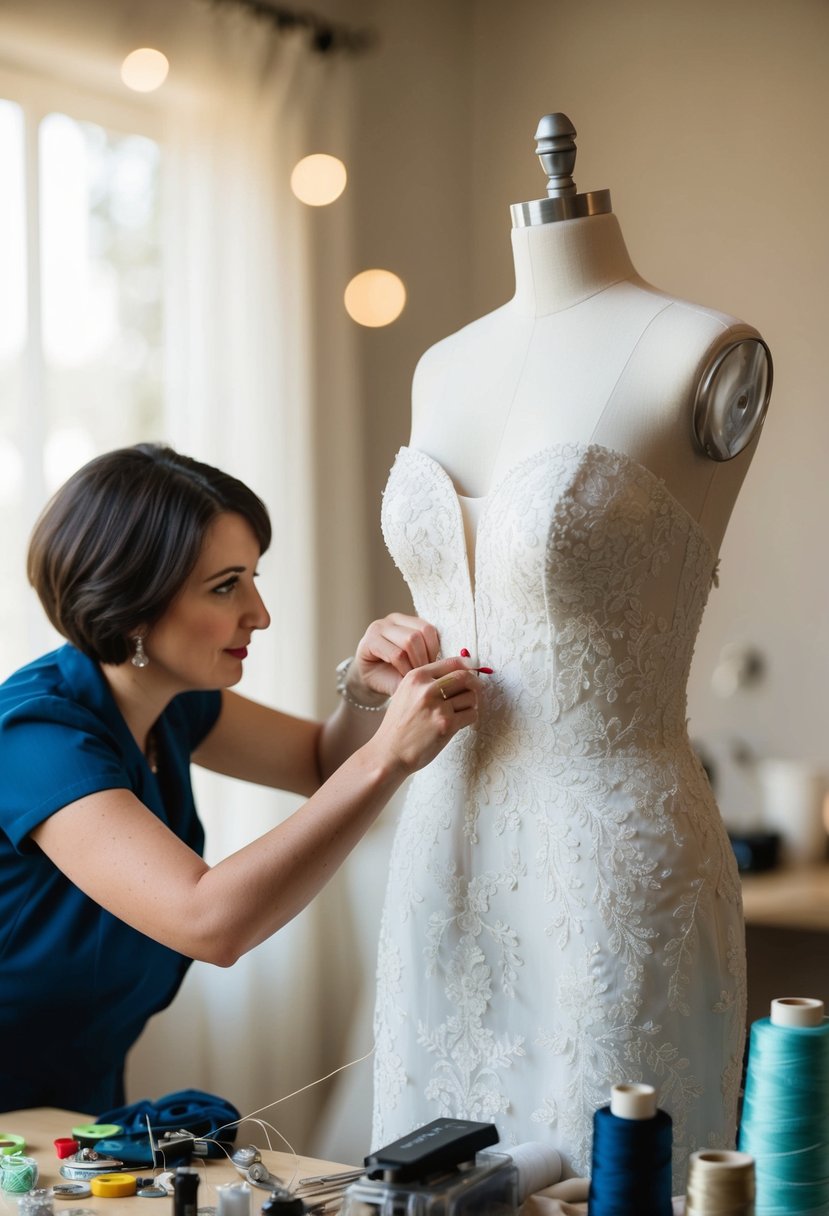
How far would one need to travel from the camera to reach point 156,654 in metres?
1.89

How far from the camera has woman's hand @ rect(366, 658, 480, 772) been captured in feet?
4.75

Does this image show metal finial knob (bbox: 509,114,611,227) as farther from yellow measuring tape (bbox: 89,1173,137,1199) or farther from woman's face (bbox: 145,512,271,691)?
yellow measuring tape (bbox: 89,1173,137,1199)

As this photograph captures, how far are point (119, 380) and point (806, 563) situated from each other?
1782 mm

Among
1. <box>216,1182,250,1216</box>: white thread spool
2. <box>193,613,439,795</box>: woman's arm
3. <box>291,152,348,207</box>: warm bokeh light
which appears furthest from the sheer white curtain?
<box>216,1182,250,1216</box>: white thread spool

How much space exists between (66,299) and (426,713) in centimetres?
183

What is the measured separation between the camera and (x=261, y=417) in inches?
126

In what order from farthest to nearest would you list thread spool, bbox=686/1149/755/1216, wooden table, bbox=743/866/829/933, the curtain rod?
the curtain rod → wooden table, bbox=743/866/829/933 → thread spool, bbox=686/1149/755/1216

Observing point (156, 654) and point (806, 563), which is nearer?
point (156, 654)

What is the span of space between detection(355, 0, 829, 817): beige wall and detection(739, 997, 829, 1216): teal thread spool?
8.00 feet

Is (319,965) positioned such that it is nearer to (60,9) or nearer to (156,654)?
(156,654)

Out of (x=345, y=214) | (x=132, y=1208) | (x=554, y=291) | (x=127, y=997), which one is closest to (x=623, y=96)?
(x=345, y=214)

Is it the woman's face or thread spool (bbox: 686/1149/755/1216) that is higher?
the woman's face

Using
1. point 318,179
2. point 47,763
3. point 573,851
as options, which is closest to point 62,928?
point 47,763

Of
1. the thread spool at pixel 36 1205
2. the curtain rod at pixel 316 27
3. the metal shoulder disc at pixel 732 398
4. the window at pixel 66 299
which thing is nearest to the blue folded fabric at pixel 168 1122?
the thread spool at pixel 36 1205
